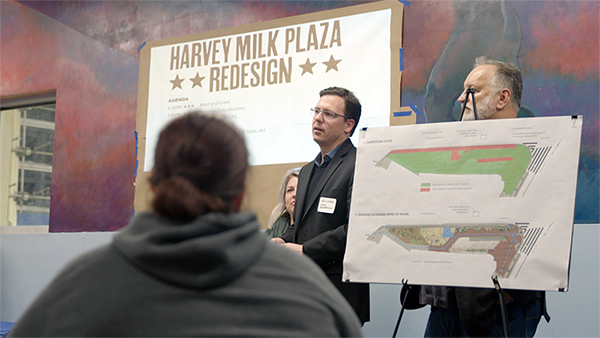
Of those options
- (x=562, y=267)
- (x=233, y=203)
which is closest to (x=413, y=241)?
(x=562, y=267)

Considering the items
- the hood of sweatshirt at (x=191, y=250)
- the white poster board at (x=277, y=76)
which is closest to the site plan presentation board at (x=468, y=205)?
the hood of sweatshirt at (x=191, y=250)

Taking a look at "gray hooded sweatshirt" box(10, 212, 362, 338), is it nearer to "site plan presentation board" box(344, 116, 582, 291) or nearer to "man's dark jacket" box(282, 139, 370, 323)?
"site plan presentation board" box(344, 116, 582, 291)

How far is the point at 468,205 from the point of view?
1.82 meters

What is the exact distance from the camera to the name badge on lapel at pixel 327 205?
220 centimetres

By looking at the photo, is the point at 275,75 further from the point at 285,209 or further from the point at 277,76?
the point at 285,209

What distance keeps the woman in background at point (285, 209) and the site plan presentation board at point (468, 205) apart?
3.40 feet

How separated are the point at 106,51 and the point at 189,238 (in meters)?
4.00

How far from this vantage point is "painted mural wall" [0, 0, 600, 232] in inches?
115

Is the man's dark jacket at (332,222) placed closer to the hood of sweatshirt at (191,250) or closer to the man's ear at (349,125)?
the man's ear at (349,125)

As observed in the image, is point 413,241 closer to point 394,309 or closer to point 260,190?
point 394,309

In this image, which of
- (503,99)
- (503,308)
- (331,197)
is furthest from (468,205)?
(331,197)

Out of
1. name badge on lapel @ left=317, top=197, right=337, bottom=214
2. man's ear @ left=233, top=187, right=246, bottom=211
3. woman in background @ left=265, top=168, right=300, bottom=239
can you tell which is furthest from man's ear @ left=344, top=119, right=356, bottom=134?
man's ear @ left=233, top=187, right=246, bottom=211

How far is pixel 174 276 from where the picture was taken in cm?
76

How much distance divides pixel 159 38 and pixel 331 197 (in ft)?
8.46
